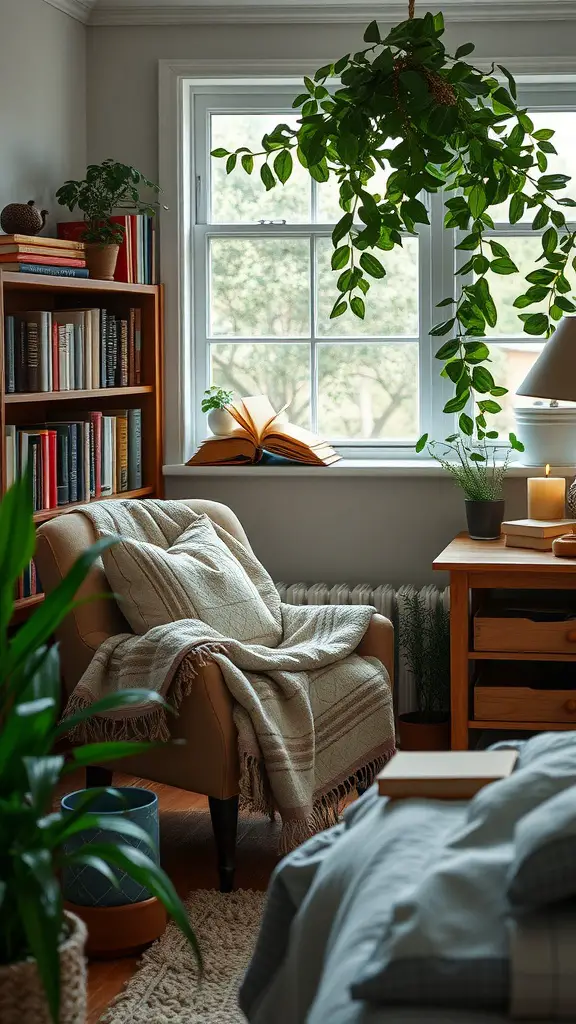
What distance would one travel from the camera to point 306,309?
416 cm

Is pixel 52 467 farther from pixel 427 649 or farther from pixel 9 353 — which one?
pixel 427 649

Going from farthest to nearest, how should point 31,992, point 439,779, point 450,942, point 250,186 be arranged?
point 250,186
point 439,779
point 31,992
point 450,942

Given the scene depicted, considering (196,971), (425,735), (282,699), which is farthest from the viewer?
(425,735)

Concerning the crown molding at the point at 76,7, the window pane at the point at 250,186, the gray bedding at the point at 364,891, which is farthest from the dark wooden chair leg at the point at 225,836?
the crown molding at the point at 76,7

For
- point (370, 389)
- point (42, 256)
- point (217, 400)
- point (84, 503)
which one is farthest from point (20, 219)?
point (370, 389)

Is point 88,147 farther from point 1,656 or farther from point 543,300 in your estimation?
point 1,656

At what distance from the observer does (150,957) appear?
2453mm

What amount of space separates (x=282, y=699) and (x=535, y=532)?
0.98 metres

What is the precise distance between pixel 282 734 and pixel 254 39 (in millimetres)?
2382

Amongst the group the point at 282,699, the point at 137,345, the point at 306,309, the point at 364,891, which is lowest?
the point at 282,699

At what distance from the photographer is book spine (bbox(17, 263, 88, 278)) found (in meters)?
3.27

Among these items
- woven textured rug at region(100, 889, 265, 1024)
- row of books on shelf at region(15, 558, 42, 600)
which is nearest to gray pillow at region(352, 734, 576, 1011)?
woven textured rug at region(100, 889, 265, 1024)

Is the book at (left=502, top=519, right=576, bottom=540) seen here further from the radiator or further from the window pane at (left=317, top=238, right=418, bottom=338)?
the window pane at (left=317, top=238, right=418, bottom=338)

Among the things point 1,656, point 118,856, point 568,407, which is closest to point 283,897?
point 118,856
